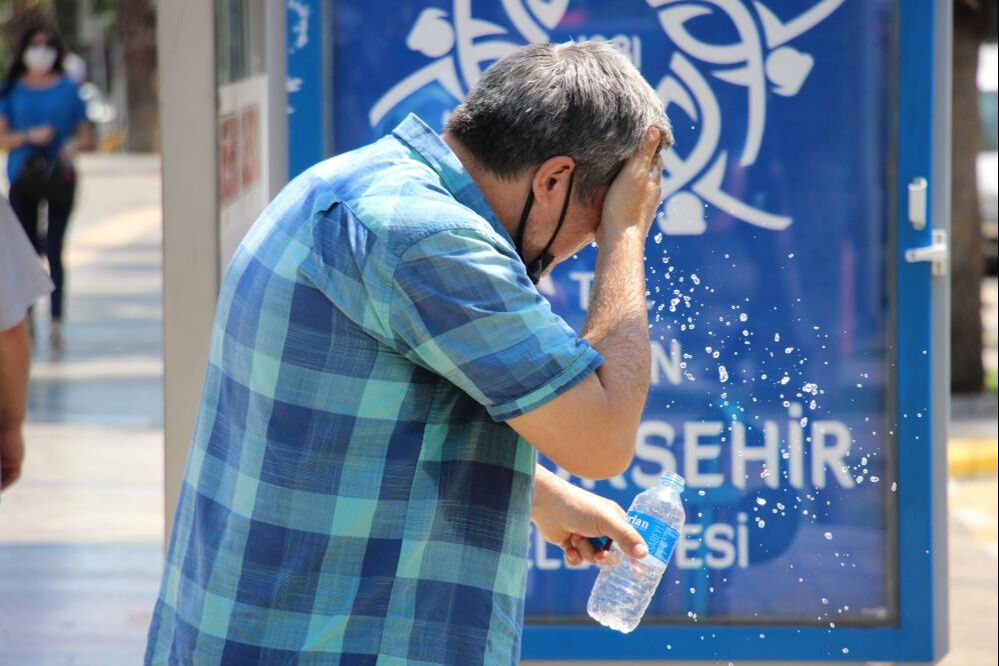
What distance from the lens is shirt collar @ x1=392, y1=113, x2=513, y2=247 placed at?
212cm

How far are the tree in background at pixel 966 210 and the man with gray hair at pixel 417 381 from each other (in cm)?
718

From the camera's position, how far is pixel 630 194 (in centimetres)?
222

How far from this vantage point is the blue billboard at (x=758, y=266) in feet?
12.6

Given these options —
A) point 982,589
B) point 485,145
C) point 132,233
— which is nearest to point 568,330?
point 485,145

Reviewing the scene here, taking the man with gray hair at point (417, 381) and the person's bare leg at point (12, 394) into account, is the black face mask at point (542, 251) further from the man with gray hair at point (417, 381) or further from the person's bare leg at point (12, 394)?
the person's bare leg at point (12, 394)

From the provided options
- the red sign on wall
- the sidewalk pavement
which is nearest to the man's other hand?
the red sign on wall

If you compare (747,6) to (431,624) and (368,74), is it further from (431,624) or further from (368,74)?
(431,624)

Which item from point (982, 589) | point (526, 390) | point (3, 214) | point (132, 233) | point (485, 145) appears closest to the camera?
point (526, 390)

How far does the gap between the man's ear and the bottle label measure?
0.73 meters

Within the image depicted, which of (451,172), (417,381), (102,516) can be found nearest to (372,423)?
(417,381)

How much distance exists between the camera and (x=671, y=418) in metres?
3.94

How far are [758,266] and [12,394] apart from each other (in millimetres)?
1849

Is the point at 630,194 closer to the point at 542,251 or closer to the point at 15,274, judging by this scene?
the point at 542,251

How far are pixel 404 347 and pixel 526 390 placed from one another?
0.55 feet
